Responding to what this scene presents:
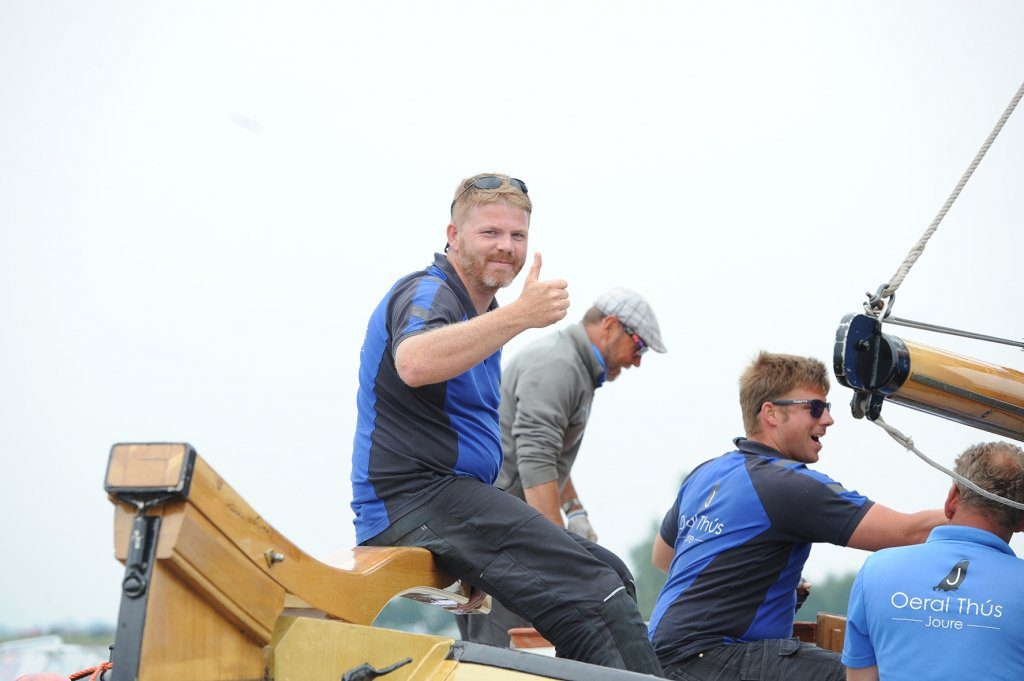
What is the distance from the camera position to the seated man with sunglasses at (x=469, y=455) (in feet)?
7.49

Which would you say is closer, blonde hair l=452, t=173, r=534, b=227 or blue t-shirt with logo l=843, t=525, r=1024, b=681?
blue t-shirt with logo l=843, t=525, r=1024, b=681

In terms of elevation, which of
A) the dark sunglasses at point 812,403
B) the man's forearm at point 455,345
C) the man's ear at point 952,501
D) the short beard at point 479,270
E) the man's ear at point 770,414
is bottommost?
the man's ear at point 952,501

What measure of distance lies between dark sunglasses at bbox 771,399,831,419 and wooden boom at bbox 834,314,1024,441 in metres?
0.82

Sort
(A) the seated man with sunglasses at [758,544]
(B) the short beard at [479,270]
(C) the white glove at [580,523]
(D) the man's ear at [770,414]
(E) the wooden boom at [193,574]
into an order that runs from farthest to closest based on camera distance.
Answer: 1. (C) the white glove at [580,523]
2. (D) the man's ear at [770,414]
3. (A) the seated man with sunglasses at [758,544]
4. (B) the short beard at [479,270]
5. (E) the wooden boom at [193,574]

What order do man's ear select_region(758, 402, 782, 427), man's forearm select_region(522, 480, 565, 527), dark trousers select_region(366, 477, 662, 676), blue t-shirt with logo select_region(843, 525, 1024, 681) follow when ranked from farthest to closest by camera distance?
man's forearm select_region(522, 480, 565, 527), man's ear select_region(758, 402, 782, 427), dark trousers select_region(366, 477, 662, 676), blue t-shirt with logo select_region(843, 525, 1024, 681)

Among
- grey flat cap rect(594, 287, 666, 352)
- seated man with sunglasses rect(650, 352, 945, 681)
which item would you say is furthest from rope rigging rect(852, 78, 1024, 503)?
grey flat cap rect(594, 287, 666, 352)

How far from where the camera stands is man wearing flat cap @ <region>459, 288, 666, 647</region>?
4383 mm

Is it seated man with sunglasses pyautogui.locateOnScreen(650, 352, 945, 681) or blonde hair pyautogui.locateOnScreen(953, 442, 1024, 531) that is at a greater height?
blonde hair pyautogui.locateOnScreen(953, 442, 1024, 531)

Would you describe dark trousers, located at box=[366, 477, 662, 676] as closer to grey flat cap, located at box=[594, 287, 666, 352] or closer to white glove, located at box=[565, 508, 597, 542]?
grey flat cap, located at box=[594, 287, 666, 352]

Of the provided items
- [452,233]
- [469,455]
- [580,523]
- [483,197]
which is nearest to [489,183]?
[483,197]

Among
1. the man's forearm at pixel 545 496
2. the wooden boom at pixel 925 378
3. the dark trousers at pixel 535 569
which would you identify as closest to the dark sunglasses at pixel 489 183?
the dark trousers at pixel 535 569

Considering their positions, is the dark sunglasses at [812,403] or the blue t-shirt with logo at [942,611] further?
the dark sunglasses at [812,403]

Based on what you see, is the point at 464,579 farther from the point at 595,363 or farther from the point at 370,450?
the point at 595,363

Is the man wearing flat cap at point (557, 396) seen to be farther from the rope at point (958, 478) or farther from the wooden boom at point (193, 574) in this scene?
the wooden boom at point (193, 574)
